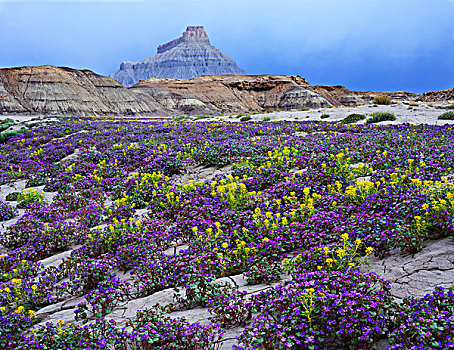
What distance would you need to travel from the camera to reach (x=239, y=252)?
5668mm

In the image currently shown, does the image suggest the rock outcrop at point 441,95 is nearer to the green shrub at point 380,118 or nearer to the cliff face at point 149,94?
the cliff face at point 149,94

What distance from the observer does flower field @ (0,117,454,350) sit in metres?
3.56

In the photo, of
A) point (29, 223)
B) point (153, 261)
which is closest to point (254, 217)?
point (153, 261)

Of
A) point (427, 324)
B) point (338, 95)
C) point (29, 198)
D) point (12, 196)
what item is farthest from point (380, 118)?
point (338, 95)

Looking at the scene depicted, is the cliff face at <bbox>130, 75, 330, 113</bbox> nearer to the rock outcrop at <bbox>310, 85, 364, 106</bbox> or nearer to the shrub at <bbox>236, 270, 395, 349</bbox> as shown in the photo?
the rock outcrop at <bbox>310, 85, 364, 106</bbox>

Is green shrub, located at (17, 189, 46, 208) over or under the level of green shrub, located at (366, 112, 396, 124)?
under

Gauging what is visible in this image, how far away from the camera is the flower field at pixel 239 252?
3557 mm

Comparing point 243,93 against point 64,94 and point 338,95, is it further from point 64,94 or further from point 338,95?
point 64,94

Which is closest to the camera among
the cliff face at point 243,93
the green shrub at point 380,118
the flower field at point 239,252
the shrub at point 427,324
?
the shrub at point 427,324

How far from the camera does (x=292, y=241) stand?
566 centimetres

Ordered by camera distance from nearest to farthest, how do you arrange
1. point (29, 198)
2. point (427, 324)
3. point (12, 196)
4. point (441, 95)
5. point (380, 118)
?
point (427, 324) < point (29, 198) < point (12, 196) < point (380, 118) < point (441, 95)

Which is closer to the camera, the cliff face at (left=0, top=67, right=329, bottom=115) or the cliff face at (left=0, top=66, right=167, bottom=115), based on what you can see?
the cliff face at (left=0, top=66, right=167, bottom=115)

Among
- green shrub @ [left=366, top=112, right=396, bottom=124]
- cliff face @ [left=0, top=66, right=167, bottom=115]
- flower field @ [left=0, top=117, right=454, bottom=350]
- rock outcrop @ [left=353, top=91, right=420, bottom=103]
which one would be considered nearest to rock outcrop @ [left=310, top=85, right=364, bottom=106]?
rock outcrop @ [left=353, top=91, right=420, bottom=103]

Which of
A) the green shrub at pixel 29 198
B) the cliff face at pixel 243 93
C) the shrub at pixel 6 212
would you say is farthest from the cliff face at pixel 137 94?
the shrub at pixel 6 212
